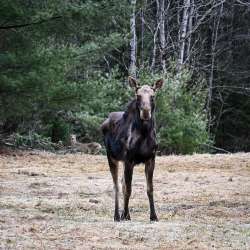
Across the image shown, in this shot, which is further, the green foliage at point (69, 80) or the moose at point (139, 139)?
the green foliage at point (69, 80)

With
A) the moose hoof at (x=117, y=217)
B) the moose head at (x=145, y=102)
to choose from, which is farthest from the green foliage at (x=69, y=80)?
the moose hoof at (x=117, y=217)

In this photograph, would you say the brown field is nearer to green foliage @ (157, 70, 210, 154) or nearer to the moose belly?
the moose belly

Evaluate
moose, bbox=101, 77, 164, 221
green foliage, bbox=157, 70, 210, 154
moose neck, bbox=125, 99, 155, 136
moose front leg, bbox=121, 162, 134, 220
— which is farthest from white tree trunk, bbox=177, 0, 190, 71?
moose front leg, bbox=121, 162, 134, 220

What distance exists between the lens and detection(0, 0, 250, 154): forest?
45.4ft

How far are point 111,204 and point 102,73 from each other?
15345 mm

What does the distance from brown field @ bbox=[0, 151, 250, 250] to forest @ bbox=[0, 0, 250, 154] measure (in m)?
1.94

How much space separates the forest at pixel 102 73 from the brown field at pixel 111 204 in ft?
6.38

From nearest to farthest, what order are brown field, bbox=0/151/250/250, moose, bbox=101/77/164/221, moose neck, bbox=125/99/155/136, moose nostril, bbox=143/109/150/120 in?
brown field, bbox=0/151/250/250, moose nostril, bbox=143/109/150/120, moose, bbox=101/77/164/221, moose neck, bbox=125/99/155/136

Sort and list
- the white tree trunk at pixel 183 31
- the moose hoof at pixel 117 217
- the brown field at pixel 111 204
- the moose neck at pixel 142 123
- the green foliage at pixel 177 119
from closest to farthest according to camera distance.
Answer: the brown field at pixel 111 204 → the moose neck at pixel 142 123 → the moose hoof at pixel 117 217 → the green foliage at pixel 177 119 → the white tree trunk at pixel 183 31

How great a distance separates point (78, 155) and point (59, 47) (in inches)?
228

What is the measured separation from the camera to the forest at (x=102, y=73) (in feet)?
45.4

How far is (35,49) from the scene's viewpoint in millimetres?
15039

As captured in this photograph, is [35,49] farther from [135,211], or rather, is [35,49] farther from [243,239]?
[243,239]

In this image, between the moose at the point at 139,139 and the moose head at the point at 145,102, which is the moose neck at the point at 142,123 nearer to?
the moose at the point at 139,139
